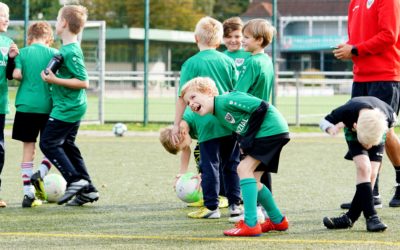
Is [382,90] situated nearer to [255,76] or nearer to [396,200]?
[396,200]

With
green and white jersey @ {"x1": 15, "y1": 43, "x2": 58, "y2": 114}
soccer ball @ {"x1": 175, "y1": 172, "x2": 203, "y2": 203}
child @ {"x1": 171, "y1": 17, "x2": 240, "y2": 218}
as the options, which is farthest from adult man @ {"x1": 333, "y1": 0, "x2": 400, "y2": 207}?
green and white jersey @ {"x1": 15, "y1": 43, "x2": 58, "y2": 114}

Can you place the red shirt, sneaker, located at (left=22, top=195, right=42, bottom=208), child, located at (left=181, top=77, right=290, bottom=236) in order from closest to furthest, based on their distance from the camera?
child, located at (left=181, top=77, right=290, bottom=236)
the red shirt
sneaker, located at (left=22, top=195, right=42, bottom=208)

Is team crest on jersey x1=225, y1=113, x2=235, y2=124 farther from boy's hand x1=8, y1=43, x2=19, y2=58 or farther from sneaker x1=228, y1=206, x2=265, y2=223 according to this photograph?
boy's hand x1=8, y1=43, x2=19, y2=58

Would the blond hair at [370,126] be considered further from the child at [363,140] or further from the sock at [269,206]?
the sock at [269,206]

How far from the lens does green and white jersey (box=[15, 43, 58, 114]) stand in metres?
8.15

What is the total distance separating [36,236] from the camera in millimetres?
6535

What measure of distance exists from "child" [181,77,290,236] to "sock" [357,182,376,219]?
670 millimetres

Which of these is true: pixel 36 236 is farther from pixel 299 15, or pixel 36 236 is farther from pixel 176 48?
pixel 176 48

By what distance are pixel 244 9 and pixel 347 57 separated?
Answer: 47.0m

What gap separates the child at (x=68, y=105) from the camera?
26.1 feet

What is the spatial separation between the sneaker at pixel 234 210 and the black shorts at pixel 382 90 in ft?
4.73

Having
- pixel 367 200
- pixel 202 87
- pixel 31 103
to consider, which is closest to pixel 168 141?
pixel 202 87

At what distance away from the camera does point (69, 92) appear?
8.07 metres

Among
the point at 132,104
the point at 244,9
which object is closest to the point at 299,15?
the point at 132,104
